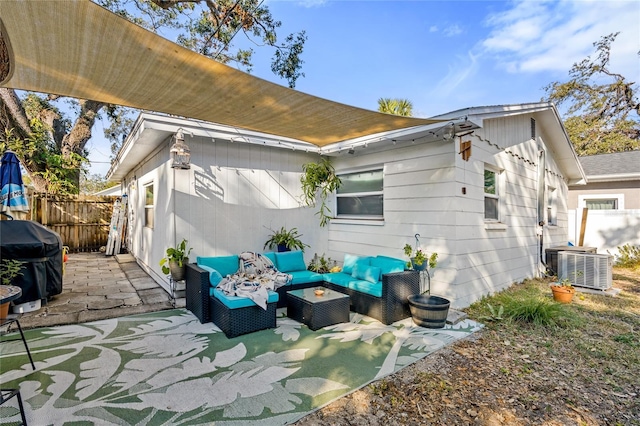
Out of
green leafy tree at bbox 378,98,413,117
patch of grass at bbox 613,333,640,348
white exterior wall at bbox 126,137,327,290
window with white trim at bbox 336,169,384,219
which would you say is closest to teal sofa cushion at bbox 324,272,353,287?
window with white trim at bbox 336,169,384,219

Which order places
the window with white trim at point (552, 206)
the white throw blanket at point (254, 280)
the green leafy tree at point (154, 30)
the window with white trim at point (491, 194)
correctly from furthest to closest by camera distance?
the green leafy tree at point (154, 30) < the window with white trim at point (552, 206) < the window with white trim at point (491, 194) < the white throw blanket at point (254, 280)

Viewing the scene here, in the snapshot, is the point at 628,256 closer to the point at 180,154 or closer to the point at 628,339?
the point at 628,339

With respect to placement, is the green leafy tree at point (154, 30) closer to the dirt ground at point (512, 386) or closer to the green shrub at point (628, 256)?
the dirt ground at point (512, 386)

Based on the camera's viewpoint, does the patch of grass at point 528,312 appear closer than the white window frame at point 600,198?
Yes

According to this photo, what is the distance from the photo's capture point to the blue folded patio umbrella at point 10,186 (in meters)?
4.70

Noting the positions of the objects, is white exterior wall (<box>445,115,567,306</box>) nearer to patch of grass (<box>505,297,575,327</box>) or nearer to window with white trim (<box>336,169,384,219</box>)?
patch of grass (<box>505,297,575,327</box>)

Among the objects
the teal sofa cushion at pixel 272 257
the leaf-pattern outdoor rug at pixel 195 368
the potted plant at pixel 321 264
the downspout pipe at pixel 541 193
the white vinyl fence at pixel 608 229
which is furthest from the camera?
the white vinyl fence at pixel 608 229

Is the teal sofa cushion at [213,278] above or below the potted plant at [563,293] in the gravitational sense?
above

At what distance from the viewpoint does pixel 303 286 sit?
518 centimetres

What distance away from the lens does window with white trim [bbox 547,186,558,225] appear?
348 inches

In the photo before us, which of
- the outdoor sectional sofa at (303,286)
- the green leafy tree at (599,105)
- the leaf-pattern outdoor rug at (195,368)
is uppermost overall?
the green leafy tree at (599,105)

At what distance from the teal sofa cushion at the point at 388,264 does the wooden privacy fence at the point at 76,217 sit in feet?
35.9

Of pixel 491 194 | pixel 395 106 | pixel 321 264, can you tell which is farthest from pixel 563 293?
pixel 395 106

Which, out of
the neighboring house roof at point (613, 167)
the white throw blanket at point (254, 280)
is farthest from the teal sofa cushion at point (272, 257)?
the neighboring house roof at point (613, 167)
